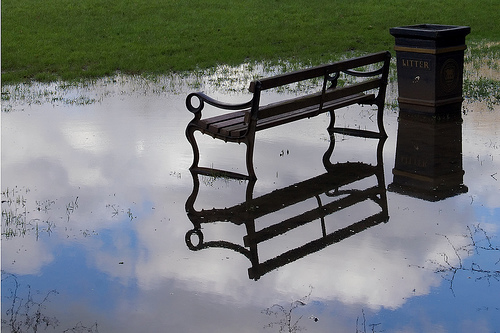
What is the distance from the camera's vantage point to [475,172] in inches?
346

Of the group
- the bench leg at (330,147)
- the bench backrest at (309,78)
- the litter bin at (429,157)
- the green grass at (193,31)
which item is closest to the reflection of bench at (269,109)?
the bench backrest at (309,78)

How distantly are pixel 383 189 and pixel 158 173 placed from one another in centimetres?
252

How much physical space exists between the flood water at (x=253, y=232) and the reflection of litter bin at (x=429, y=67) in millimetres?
430

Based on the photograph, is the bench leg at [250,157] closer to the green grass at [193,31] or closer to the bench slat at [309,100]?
the bench slat at [309,100]

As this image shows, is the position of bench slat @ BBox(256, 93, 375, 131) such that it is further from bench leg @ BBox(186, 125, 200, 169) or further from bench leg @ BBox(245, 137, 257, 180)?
bench leg @ BBox(186, 125, 200, 169)

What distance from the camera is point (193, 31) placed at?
65.8 ft

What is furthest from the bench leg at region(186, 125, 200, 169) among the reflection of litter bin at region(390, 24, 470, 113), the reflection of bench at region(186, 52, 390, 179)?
the reflection of litter bin at region(390, 24, 470, 113)

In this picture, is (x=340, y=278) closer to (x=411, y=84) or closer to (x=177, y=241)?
(x=177, y=241)

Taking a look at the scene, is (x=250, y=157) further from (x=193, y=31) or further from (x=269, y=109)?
(x=193, y=31)

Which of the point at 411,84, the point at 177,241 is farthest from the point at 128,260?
the point at 411,84

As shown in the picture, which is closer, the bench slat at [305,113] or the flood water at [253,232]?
the flood water at [253,232]

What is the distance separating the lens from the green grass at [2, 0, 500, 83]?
16484 mm

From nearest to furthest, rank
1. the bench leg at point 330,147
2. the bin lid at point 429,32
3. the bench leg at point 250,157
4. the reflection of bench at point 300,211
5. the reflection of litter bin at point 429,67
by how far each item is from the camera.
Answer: the reflection of bench at point 300,211 < the bench leg at point 250,157 < the bench leg at point 330,147 < the bin lid at point 429,32 < the reflection of litter bin at point 429,67

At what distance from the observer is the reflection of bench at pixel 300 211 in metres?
6.81
